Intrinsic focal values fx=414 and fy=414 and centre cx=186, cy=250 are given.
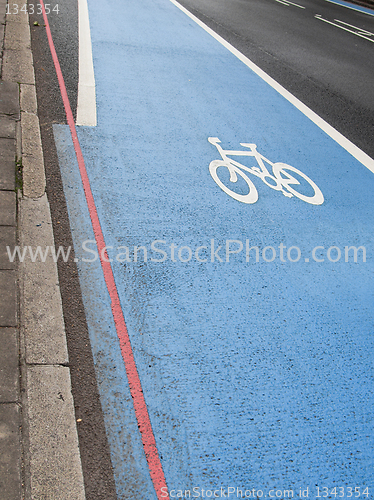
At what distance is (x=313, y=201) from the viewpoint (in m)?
4.95

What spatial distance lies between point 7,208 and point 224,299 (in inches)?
85.5

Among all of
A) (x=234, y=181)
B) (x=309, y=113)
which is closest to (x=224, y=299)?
(x=234, y=181)

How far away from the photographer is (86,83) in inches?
253

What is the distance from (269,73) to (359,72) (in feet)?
8.84

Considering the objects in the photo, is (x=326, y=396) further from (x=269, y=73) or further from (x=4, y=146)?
(x=269, y=73)

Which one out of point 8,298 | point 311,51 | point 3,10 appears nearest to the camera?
point 8,298

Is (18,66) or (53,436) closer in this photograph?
(53,436)

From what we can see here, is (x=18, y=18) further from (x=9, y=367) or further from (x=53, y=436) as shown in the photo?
(x=53, y=436)

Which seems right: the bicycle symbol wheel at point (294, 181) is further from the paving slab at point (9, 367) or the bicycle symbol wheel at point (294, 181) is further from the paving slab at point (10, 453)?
the paving slab at point (10, 453)

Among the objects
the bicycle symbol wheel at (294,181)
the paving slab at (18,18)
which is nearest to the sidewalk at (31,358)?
the bicycle symbol wheel at (294,181)

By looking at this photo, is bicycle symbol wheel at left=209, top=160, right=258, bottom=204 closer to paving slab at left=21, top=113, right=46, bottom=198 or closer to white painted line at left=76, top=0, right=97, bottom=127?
white painted line at left=76, top=0, right=97, bottom=127

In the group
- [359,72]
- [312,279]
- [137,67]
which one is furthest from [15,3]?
[312,279]

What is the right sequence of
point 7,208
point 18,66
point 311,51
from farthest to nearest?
1. point 311,51
2. point 18,66
3. point 7,208

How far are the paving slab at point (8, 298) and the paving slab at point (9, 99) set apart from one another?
8.88 feet
